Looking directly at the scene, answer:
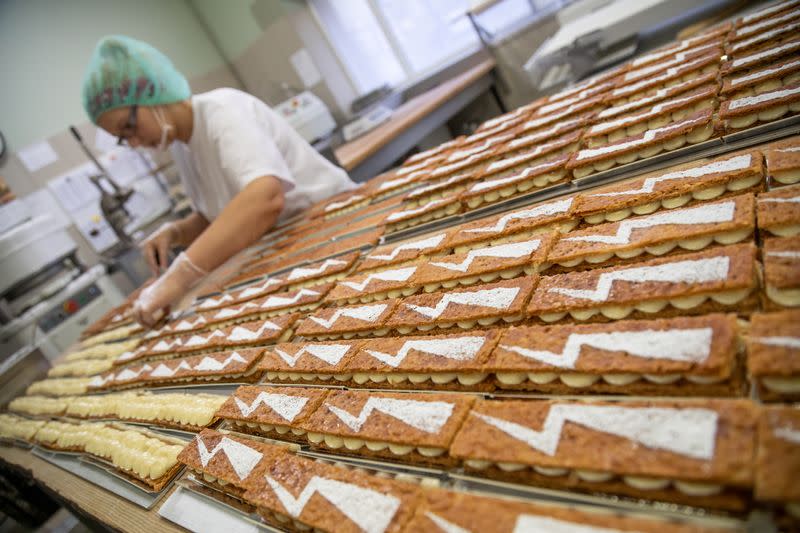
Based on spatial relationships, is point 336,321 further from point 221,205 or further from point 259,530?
point 221,205

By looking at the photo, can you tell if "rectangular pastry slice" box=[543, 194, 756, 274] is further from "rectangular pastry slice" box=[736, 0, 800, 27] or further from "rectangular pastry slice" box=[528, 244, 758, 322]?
"rectangular pastry slice" box=[736, 0, 800, 27]

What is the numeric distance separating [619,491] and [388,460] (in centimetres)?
59

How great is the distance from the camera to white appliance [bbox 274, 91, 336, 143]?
6188 millimetres

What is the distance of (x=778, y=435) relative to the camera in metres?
0.64

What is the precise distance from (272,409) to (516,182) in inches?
51.1

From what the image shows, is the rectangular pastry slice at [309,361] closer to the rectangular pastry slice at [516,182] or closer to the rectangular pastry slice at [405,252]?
the rectangular pastry slice at [405,252]

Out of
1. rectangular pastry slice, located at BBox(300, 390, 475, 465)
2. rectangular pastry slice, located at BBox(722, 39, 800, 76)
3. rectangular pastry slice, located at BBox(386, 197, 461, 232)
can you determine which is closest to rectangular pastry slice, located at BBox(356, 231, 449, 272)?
rectangular pastry slice, located at BBox(386, 197, 461, 232)

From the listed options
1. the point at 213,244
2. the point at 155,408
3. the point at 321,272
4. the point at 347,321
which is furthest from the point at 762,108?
the point at 213,244

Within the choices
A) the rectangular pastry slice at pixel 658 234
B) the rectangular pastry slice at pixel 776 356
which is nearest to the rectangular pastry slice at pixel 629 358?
the rectangular pastry slice at pixel 776 356

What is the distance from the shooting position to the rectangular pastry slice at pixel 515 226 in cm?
140

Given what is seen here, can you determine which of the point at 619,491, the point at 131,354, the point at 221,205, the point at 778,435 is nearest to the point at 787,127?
the point at 778,435

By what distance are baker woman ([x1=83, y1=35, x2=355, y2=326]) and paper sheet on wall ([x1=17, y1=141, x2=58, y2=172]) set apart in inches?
187

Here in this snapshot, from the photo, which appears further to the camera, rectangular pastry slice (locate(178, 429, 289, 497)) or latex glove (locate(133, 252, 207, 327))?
latex glove (locate(133, 252, 207, 327))

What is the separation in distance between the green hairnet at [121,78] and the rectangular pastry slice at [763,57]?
3.60 m
